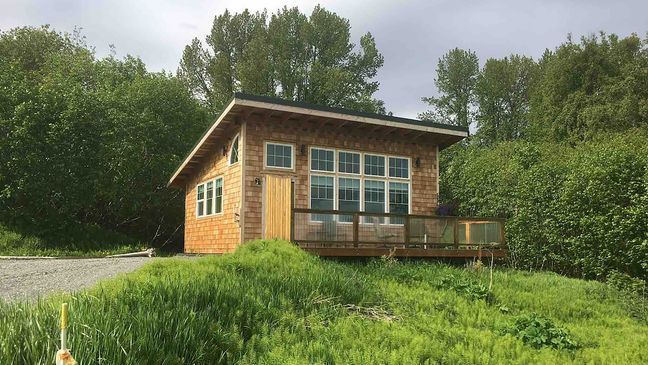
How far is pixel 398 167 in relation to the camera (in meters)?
14.0

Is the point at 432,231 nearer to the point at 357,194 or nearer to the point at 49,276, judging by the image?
the point at 357,194

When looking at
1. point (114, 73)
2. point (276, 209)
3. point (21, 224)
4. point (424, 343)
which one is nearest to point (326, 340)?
point (424, 343)

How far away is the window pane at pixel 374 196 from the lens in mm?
13477

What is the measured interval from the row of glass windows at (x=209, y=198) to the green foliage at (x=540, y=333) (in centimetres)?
913

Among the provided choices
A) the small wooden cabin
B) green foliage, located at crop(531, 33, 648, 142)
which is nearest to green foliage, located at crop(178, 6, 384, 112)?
green foliage, located at crop(531, 33, 648, 142)

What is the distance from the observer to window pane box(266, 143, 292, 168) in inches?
492

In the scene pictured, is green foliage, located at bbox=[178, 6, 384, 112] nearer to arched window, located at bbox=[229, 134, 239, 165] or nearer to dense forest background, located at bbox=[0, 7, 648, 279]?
dense forest background, located at bbox=[0, 7, 648, 279]

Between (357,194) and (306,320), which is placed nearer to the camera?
(306,320)

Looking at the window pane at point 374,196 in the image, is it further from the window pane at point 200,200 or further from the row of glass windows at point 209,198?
the window pane at point 200,200

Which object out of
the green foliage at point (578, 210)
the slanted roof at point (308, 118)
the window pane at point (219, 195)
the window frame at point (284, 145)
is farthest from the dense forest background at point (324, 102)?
the window pane at point (219, 195)

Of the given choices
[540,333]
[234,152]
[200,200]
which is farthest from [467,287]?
[200,200]

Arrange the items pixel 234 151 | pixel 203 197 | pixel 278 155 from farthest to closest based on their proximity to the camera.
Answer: pixel 203 197 < pixel 234 151 < pixel 278 155

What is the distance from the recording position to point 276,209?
Answer: 38.5ft

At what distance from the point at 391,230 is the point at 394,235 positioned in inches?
6.9
